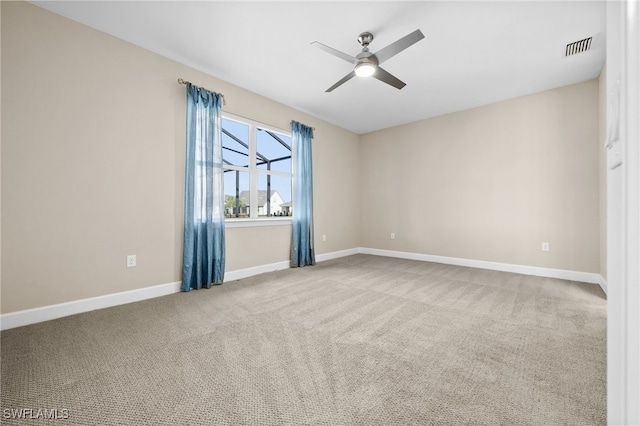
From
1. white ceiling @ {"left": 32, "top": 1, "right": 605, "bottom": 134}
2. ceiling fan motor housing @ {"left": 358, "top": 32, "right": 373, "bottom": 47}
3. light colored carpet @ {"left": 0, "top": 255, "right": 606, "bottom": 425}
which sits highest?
white ceiling @ {"left": 32, "top": 1, "right": 605, "bottom": 134}

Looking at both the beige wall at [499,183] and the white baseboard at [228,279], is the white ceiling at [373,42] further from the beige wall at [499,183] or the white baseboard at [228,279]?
the white baseboard at [228,279]

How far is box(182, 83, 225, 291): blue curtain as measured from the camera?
10.1ft

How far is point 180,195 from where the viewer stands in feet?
10.1

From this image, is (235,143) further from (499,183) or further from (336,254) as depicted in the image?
(499,183)

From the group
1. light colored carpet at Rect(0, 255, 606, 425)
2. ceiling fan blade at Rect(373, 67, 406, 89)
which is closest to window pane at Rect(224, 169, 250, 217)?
light colored carpet at Rect(0, 255, 606, 425)

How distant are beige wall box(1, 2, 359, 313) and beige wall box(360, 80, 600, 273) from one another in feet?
12.1

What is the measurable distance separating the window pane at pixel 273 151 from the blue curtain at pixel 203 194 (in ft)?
2.56

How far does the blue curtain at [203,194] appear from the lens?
3074 millimetres

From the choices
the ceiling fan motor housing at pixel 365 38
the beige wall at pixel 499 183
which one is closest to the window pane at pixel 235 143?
the ceiling fan motor housing at pixel 365 38

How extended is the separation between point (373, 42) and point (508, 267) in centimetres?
369

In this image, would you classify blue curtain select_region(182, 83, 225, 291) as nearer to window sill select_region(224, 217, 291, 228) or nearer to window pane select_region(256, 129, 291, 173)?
window sill select_region(224, 217, 291, 228)

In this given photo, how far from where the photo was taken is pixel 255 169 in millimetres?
3943
